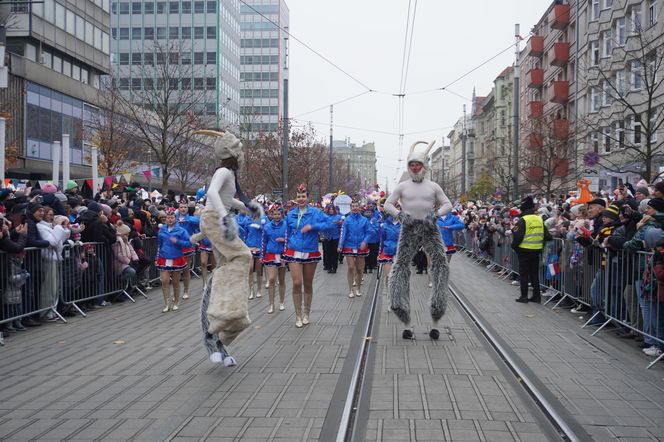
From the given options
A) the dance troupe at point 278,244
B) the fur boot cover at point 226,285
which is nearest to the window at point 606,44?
the dance troupe at point 278,244

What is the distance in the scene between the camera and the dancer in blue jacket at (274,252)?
1112 centimetres

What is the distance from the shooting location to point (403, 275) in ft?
28.1

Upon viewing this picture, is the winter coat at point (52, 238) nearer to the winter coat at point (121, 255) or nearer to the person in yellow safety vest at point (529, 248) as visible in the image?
the winter coat at point (121, 255)

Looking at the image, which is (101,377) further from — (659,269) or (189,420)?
(659,269)

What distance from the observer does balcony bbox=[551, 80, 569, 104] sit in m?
45.1

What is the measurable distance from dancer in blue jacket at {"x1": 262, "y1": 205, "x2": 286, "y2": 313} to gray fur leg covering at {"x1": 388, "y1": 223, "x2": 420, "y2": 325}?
2.84 metres

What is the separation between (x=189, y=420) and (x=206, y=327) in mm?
1752

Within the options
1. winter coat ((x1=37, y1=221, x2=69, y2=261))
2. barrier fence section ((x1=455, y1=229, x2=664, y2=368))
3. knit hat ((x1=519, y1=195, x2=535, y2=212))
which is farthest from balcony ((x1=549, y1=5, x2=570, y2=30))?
winter coat ((x1=37, y1=221, x2=69, y2=261))

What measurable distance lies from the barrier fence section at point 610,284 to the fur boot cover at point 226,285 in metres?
4.27

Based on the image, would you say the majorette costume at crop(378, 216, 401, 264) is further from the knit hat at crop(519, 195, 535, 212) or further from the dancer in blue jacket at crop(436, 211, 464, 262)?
the knit hat at crop(519, 195, 535, 212)

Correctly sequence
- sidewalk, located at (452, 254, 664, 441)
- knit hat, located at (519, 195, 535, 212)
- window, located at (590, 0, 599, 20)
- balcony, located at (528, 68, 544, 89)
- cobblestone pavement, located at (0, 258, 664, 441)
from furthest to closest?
1. balcony, located at (528, 68, 544, 89)
2. window, located at (590, 0, 599, 20)
3. knit hat, located at (519, 195, 535, 212)
4. sidewalk, located at (452, 254, 664, 441)
5. cobblestone pavement, located at (0, 258, 664, 441)

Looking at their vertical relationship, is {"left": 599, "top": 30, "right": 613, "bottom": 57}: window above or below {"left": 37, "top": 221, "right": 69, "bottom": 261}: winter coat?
above

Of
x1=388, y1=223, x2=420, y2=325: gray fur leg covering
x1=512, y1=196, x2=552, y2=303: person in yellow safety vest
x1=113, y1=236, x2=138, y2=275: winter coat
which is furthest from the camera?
x1=512, y1=196, x2=552, y2=303: person in yellow safety vest

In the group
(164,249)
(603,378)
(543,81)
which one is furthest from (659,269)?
(543,81)
